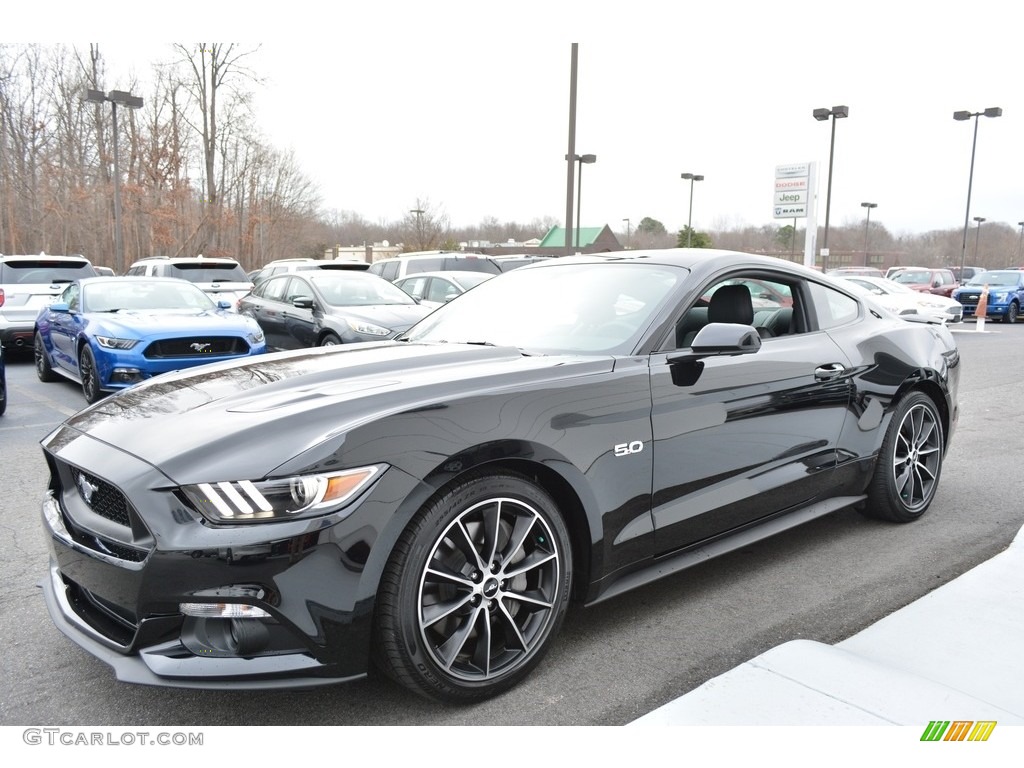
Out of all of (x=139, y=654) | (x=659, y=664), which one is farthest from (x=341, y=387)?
(x=659, y=664)

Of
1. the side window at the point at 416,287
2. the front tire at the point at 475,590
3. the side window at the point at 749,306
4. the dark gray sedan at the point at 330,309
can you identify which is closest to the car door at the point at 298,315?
the dark gray sedan at the point at 330,309

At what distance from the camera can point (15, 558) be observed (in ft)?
13.1

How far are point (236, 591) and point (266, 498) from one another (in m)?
0.27

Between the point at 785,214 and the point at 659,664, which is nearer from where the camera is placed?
the point at 659,664

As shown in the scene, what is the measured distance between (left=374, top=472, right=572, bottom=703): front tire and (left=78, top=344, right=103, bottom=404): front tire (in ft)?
22.5

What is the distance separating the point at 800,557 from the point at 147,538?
3.12 m

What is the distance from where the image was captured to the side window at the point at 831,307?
4.22 m

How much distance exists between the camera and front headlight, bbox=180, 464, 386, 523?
2.25m

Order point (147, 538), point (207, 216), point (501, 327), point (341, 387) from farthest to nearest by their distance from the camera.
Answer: point (207, 216) → point (501, 327) → point (341, 387) → point (147, 538)

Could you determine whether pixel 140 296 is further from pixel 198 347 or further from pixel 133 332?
pixel 198 347

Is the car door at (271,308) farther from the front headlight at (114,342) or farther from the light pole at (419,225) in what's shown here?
the light pole at (419,225)

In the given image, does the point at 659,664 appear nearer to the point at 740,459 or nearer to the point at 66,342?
the point at 740,459

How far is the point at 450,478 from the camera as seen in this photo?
251 cm

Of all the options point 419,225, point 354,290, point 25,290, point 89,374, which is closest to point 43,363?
point 89,374
